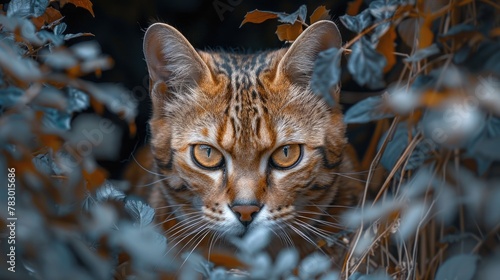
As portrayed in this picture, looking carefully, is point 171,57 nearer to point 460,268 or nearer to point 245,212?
point 245,212

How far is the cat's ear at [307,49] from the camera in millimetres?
2229

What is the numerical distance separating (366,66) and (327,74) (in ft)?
0.38

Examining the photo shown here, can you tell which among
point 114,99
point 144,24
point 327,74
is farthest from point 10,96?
point 144,24

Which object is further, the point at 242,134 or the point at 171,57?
the point at 171,57

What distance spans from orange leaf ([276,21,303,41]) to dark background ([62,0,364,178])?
0.98 metres

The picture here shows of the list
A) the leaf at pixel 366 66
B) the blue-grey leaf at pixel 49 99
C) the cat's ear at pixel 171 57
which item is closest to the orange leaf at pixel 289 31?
the cat's ear at pixel 171 57

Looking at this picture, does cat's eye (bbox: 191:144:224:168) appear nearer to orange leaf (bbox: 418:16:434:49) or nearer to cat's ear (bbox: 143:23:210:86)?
cat's ear (bbox: 143:23:210:86)

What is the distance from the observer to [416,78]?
184 centimetres

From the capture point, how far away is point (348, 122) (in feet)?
5.52

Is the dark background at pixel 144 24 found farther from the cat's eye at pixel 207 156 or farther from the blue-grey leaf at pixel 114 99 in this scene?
the blue-grey leaf at pixel 114 99

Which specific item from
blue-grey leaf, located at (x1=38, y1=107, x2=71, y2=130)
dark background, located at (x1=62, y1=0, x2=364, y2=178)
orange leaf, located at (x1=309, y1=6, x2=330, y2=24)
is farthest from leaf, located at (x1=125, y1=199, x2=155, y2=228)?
dark background, located at (x1=62, y1=0, x2=364, y2=178)

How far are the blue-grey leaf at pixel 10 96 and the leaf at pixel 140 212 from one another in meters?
0.57

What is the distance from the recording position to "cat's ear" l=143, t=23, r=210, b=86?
7.63 feet

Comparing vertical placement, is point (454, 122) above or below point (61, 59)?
below
